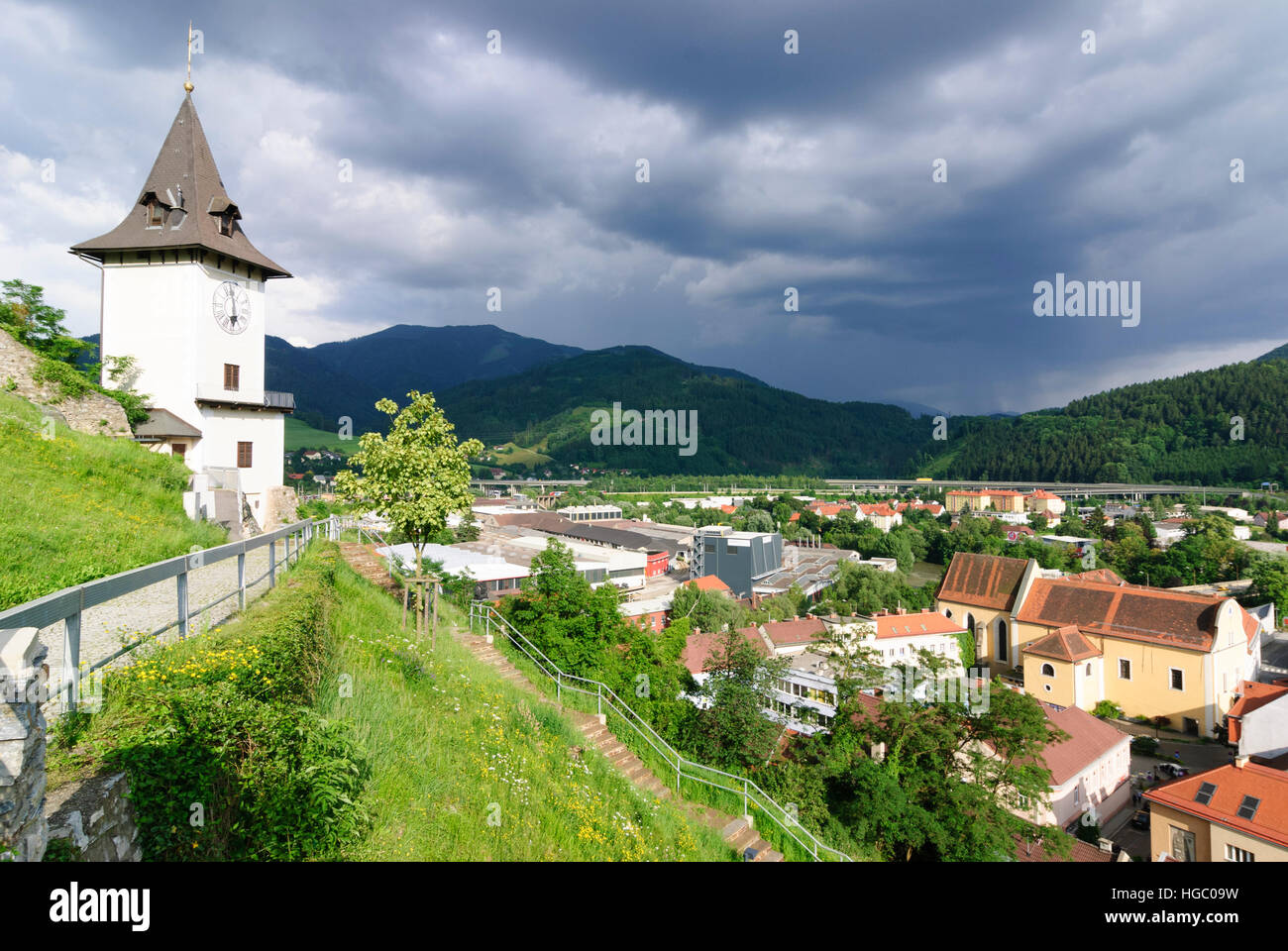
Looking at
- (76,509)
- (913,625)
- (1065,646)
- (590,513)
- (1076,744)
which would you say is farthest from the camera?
(590,513)

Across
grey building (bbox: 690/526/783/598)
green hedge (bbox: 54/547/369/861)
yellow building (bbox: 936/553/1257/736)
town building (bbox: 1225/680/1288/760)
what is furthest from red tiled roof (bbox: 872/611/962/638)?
green hedge (bbox: 54/547/369/861)

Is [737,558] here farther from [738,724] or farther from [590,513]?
[590,513]

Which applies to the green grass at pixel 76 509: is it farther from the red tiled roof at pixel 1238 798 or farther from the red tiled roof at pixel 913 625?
the red tiled roof at pixel 913 625

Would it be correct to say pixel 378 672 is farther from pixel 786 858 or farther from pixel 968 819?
pixel 968 819

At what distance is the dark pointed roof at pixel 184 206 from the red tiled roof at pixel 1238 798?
3255 cm

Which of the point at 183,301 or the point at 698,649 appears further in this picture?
the point at 698,649

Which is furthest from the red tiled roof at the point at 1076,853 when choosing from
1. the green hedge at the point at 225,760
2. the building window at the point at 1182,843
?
the green hedge at the point at 225,760

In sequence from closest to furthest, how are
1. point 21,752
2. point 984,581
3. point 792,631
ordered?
point 21,752 → point 792,631 → point 984,581

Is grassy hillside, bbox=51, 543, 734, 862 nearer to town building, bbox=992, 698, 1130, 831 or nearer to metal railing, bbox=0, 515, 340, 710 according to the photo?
metal railing, bbox=0, 515, 340, 710

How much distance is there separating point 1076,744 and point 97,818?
2828 centimetres

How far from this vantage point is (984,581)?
140 feet

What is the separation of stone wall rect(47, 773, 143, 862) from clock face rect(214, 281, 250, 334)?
20.6m

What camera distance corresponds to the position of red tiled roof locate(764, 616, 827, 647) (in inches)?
1501
